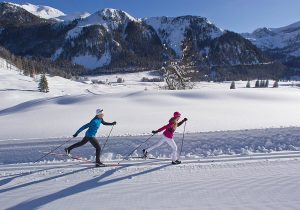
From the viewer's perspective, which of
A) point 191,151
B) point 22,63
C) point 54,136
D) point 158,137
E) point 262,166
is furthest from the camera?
point 22,63

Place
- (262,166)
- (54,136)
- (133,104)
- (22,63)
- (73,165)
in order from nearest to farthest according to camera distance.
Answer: (262,166)
(73,165)
(54,136)
(133,104)
(22,63)

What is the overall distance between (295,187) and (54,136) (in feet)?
36.9

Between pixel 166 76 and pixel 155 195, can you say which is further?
pixel 166 76

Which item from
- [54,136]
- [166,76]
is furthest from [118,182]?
[166,76]

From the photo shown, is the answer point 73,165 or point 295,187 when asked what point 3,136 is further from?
point 295,187

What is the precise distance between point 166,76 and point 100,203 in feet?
137

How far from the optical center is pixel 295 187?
961cm

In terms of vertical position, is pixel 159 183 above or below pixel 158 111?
below

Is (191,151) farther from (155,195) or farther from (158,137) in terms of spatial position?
(155,195)

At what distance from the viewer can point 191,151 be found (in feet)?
50.3

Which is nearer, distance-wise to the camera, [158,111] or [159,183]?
[159,183]

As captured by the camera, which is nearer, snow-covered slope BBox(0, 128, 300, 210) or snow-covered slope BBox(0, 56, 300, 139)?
snow-covered slope BBox(0, 128, 300, 210)

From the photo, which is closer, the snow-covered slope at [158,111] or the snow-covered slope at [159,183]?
the snow-covered slope at [159,183]

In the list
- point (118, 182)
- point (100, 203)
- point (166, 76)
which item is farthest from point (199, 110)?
point (166, 76)
